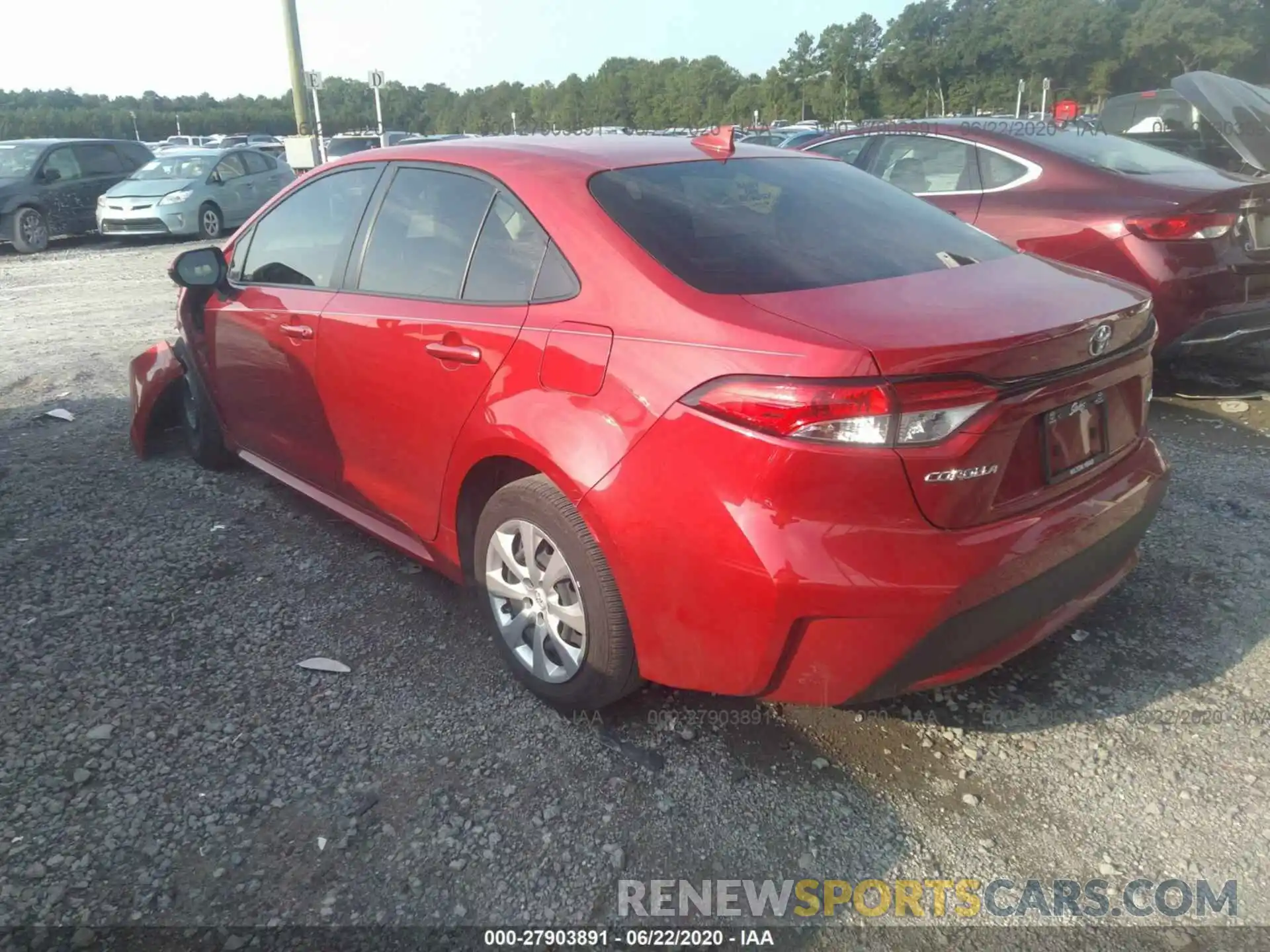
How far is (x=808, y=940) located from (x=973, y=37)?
84521 mm

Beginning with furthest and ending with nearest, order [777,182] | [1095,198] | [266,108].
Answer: [266,108] < [1095,198] < [777,182]

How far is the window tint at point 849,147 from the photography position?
6783 mm

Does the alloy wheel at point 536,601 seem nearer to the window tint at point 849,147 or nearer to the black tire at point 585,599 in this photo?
the black tire at point 585,599

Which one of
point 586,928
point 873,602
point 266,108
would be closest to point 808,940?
point 586,928

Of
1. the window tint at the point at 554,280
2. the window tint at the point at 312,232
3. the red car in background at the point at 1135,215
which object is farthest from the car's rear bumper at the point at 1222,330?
the window tint at the point at 312,232

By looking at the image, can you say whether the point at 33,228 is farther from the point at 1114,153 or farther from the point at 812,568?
the point at 812,568

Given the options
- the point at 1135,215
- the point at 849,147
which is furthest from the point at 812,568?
the point at 849,147

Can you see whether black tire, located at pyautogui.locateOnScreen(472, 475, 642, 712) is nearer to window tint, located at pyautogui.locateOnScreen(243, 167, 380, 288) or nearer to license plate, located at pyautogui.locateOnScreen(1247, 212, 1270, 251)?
window tint, located at pyautogui.locateOnScreen(243, 167, 380, 288)

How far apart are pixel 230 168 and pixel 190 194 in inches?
49.1

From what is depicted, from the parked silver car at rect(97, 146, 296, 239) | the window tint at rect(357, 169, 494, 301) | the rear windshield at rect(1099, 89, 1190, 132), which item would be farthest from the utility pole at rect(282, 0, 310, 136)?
the window tint at rect(357, 169, 494, 301)

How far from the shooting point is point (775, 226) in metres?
2.80

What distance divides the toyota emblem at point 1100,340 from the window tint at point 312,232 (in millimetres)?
2494

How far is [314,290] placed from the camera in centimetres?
368

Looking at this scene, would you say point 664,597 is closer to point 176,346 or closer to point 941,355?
point 941,355
